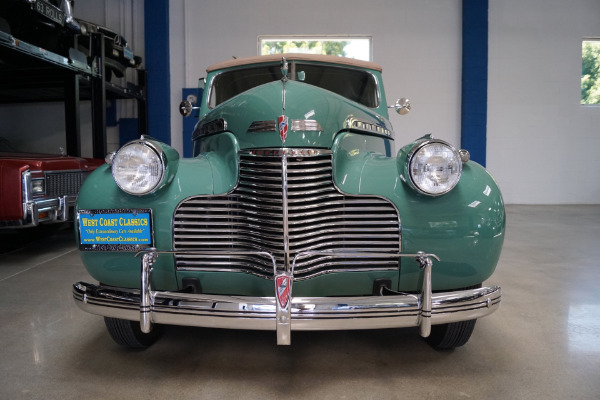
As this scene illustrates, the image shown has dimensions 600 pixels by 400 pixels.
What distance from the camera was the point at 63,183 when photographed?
13.4 ft

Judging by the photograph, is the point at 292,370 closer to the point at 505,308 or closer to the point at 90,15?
the point at 505,308

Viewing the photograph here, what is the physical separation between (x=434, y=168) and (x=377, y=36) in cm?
695

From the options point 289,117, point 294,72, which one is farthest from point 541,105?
point 289,117

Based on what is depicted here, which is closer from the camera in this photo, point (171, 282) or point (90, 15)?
point (171, 282)

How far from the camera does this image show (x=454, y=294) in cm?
160

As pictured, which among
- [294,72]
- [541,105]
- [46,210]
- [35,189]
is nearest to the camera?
[294,72]

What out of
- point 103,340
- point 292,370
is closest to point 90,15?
point 103,340

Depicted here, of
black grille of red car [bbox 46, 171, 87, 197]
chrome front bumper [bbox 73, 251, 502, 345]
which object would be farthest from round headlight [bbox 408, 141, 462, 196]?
black grille of red car [bbox 46, 171, 87, 197]

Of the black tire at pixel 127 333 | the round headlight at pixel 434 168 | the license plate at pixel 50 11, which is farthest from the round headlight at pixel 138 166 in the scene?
the license plate at pixel 50 11

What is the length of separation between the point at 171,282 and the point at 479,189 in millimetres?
1348

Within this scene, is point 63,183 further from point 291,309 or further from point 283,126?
point 291,309

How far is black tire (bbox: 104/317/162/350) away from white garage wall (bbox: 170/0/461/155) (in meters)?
6.55

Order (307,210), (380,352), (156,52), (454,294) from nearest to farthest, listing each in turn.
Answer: (454,294)
(307,210)
(380,352)
(156,52)

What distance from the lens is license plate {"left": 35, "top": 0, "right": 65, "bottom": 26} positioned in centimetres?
459
